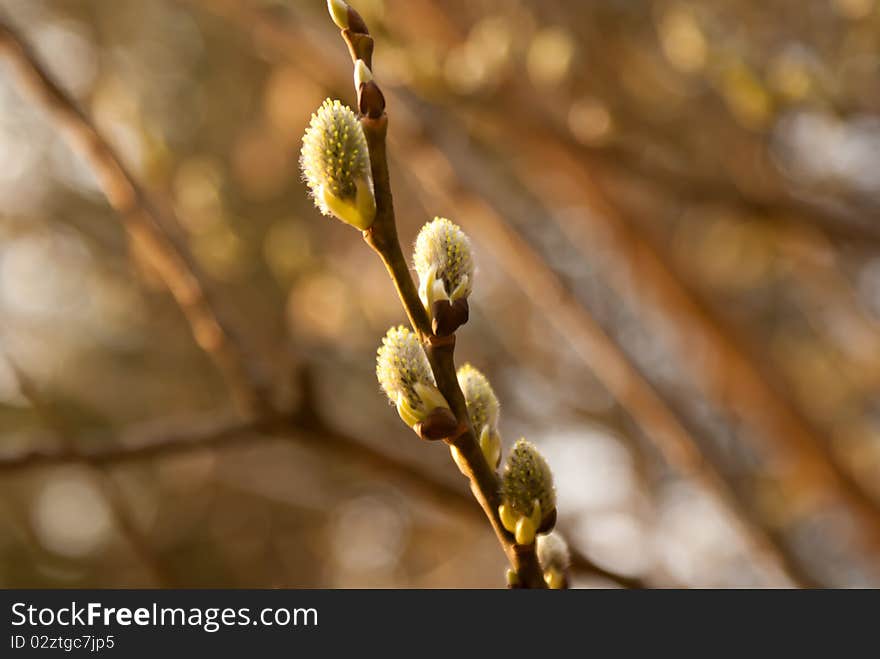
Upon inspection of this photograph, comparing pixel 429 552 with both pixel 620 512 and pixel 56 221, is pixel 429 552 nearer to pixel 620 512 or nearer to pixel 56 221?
pixel 620 512

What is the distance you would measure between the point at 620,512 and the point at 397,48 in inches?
80.8

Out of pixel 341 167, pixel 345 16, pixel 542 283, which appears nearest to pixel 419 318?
pixel 341 167

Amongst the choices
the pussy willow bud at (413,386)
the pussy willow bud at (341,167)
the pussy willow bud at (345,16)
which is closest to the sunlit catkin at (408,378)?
the pussy willow bud at (413,386)

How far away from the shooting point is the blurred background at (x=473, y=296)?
5.89 feet

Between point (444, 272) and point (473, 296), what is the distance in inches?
80.8

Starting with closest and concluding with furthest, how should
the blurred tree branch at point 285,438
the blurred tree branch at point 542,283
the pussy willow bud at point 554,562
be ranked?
the pussy willow bud at point 554,562 → the blurred tree branch at point 285,438 → the blurred tree branch at point 542,283

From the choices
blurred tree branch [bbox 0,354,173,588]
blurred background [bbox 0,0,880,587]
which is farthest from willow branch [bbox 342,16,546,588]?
blurred tree branch [bbox 0,354,173,588]

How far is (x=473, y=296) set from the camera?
9.25 feet

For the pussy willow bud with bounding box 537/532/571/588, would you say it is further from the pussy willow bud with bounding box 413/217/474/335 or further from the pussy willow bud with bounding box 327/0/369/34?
the pussy willow bud with bounding box 327/0/369/34

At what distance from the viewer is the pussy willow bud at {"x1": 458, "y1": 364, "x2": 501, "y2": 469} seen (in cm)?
79

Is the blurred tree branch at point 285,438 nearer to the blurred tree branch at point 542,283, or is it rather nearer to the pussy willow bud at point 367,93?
the blurred tree branch at point 542,283

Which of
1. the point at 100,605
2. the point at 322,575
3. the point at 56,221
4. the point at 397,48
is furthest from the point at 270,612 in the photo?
the point at 322,575

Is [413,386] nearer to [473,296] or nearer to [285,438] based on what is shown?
[285,438]

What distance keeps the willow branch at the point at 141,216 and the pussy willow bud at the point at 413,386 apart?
79 cm
